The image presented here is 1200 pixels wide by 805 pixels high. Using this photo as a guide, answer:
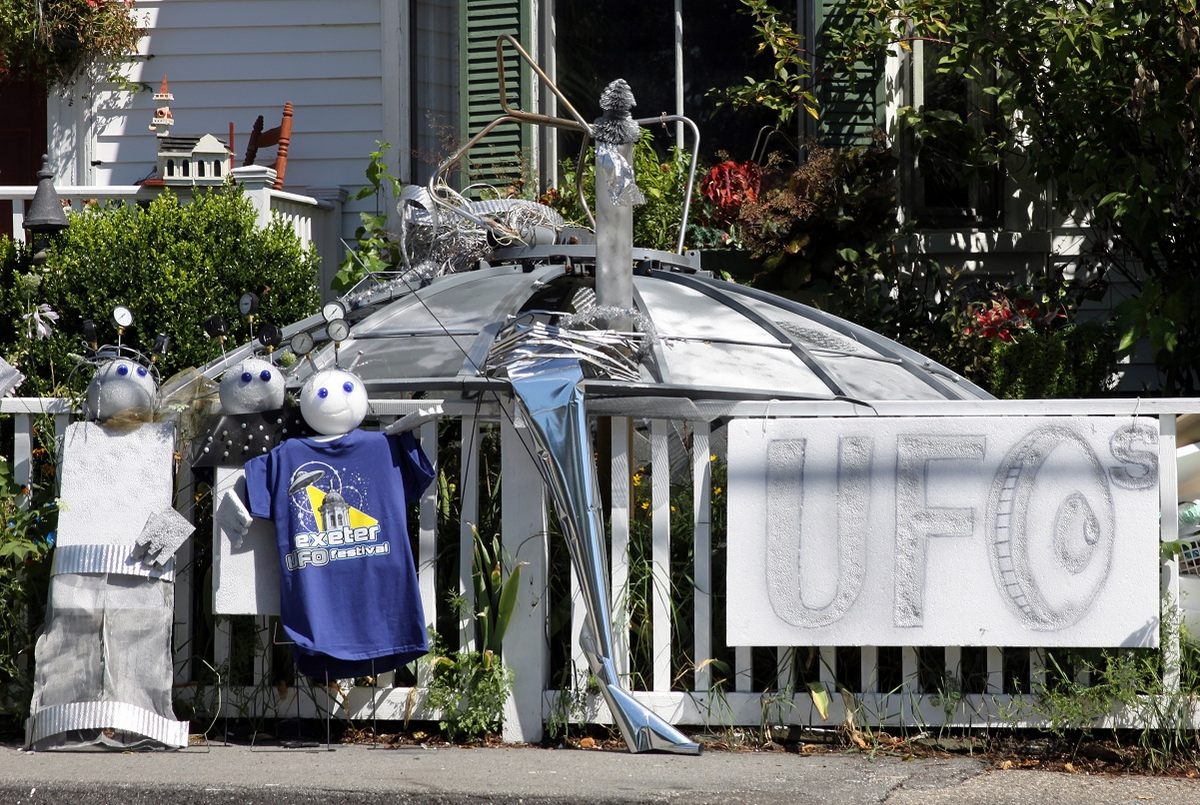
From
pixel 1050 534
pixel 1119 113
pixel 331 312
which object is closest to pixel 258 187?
pixel 331 312

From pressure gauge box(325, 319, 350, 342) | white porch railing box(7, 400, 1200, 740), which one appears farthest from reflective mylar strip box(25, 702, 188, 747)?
pressure gauge box(325, 319, 350, 342)

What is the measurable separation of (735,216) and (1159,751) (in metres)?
4.49

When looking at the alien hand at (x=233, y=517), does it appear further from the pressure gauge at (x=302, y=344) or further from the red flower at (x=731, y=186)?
the red flower at (x=731, y=186)

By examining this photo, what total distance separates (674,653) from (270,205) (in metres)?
4.43

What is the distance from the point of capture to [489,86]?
29.7 ft

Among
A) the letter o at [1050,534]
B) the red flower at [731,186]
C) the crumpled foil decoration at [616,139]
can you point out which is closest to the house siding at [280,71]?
the red flower at [731,186]

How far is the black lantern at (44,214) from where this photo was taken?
26.8 ft

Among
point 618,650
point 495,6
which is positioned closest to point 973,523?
point 618,650

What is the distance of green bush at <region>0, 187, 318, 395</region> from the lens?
775 centimetres

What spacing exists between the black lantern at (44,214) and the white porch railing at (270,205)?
25cm

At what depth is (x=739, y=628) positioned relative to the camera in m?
4.84

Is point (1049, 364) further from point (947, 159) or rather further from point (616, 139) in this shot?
point (616, 139)

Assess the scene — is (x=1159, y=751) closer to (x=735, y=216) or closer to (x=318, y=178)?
(x=735, y=216)

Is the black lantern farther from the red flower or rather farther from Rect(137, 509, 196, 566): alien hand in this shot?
Rect(137, 509, 196, 566): alien hand
